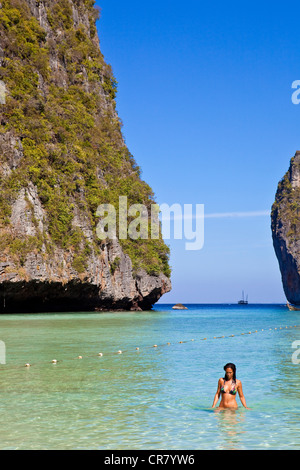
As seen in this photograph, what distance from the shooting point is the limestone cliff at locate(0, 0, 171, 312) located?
3906 centimetres

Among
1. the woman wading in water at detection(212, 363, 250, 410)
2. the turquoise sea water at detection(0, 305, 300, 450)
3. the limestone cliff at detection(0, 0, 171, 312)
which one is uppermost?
Result: the limestone cliff at detection(0, 0, 171, 312)

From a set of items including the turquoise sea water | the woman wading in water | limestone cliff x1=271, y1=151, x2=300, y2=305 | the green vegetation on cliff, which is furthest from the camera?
limestone cliff x1=271, y1=151, x2=300, y2=305

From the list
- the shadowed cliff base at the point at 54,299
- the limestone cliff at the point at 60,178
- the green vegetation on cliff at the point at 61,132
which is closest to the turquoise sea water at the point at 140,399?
the shadowed cliff base at the point at 54,299

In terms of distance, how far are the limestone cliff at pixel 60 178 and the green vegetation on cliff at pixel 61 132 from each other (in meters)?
0.10

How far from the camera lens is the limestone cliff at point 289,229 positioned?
10844cm

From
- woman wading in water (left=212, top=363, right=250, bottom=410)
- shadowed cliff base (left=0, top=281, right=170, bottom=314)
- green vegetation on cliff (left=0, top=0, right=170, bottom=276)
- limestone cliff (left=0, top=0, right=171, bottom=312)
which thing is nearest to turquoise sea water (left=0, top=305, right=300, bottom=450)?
woman wading in water (left=212, top=363, right=250, bottom=410)

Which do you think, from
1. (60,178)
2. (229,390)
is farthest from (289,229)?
(229,390)

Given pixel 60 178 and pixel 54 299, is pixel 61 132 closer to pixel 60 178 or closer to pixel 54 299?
pixel 60 178

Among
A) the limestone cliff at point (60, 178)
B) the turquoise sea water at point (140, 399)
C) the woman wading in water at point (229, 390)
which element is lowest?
the turquoise sea water at point (140, 399)

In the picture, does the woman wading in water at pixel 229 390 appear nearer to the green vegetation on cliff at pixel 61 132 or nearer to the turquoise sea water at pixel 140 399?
the turquoise sea water at pixel 140 399

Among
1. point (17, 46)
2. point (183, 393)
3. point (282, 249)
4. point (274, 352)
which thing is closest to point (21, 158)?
point (17, 46)

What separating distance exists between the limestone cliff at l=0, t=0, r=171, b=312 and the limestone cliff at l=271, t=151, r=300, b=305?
4921cm

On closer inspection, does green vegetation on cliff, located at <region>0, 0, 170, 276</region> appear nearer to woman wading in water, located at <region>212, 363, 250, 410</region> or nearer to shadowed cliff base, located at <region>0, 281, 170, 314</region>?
shadowed cliff base, located at <region>0, 281, 170, 314</region>
